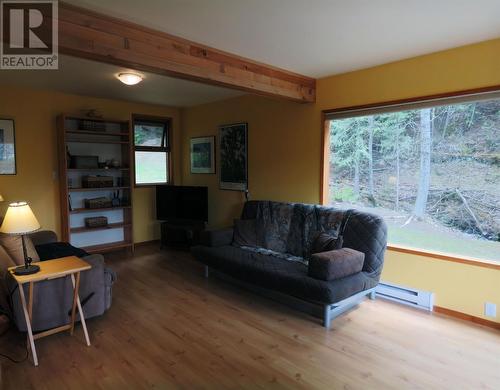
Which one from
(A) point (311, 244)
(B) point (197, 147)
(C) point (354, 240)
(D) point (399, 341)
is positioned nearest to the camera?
(D) point (399, 341)

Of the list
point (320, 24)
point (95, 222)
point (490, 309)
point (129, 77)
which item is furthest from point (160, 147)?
point (490, 309)

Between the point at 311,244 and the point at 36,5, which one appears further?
the point at 311,244

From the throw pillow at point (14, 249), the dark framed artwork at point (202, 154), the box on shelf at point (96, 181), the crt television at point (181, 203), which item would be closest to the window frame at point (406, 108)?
the crt television at point (181, 203)

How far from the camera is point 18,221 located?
2.33 meters

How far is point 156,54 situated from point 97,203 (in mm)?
3183

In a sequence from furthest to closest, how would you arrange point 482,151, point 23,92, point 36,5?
point 23,92 → point 482,151 → point 36,5

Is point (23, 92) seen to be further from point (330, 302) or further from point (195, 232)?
point (330, 302)

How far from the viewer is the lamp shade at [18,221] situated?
2305 millimetres

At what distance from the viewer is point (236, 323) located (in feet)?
9.75

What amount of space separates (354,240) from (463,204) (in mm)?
1027

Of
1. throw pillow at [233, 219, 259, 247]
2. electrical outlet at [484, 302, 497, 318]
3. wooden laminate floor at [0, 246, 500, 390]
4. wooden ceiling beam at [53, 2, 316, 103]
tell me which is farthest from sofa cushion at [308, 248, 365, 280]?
wooden ceiling beam at [53, 2, 316, 103]

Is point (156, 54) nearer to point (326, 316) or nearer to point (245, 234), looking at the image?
point (245, 234)

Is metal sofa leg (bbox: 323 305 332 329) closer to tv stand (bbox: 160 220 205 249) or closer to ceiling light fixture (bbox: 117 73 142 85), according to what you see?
tv stand (bbox: 160 220 205 249)

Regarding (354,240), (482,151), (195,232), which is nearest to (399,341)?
(354,240)
